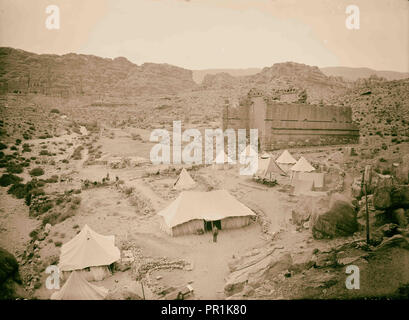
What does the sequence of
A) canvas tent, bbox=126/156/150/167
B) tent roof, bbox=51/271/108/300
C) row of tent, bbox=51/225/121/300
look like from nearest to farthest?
1. tent roof, bbox=51/271/108/300
2. row of tent, bbox=51/225/121/300
3. canvas tent, bbox=126/156/150/167

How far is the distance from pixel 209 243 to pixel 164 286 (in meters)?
3.39

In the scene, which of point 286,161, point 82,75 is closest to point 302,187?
point 286,161

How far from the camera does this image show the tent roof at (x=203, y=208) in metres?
14.4

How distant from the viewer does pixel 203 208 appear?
14859 mm

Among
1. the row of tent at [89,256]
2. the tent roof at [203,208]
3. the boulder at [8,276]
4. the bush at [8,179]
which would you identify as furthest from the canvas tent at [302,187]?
the bush at [8,179]

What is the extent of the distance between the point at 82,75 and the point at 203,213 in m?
104

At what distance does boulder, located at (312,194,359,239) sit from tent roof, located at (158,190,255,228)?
4258 millimetres

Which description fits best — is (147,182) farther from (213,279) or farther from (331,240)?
(331,240)

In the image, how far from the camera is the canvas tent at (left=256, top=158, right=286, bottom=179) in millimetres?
20109

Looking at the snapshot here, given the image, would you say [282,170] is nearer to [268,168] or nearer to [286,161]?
[268,168]

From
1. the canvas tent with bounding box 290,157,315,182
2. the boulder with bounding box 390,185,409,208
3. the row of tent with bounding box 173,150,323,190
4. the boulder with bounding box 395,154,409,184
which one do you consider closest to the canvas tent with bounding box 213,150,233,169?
the row of tent with bounding box 173,150,323,190

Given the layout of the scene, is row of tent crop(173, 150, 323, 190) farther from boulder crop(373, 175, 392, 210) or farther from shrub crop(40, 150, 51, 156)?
shrub crop(40, 150, 51, 156)

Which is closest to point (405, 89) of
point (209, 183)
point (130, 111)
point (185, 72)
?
point (209, 183)

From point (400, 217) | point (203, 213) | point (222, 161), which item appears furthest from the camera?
point (222, 161)
